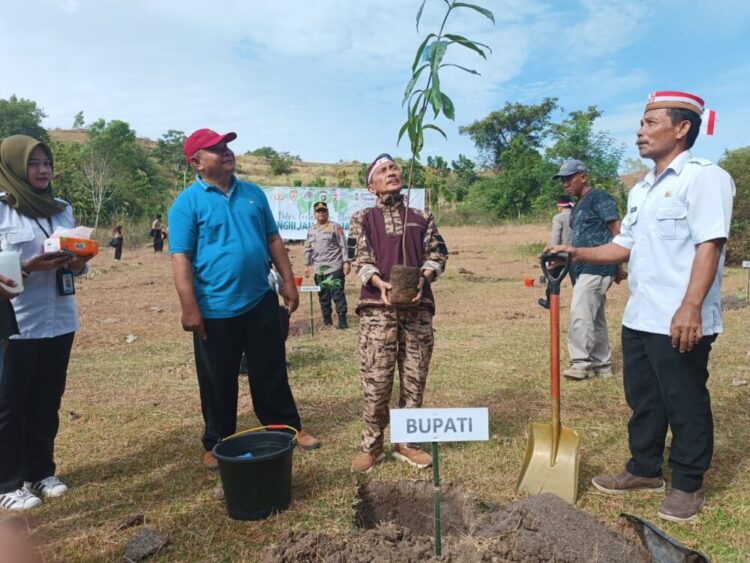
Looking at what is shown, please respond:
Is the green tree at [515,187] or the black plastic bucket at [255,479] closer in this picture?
the black plastic bucket at [255,479]

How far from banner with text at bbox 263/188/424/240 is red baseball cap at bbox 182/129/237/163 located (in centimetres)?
1551

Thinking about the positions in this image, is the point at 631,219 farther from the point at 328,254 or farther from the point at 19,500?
the point at 328,254

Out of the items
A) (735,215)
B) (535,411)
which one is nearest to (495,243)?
(735,215)

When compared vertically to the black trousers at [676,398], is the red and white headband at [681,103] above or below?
above

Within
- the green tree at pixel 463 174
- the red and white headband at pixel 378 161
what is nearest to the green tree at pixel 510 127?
the green tree at pixel 463 174

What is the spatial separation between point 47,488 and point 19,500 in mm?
175

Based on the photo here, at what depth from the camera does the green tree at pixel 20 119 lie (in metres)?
44.3

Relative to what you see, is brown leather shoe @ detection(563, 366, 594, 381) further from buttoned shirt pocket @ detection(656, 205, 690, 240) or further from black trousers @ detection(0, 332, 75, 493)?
black trousers @ detection(0, 332, 75, 493)

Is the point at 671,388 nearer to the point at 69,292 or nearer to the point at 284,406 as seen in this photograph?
the point at 284,406

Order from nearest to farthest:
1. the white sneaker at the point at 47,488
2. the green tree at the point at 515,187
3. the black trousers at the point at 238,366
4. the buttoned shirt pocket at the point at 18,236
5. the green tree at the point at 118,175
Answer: the buttoned shirt pocket at the point at 18,236 < the white sneaker at the point at 47,488 < the black trousers at the point at 238,366 < the green tree at the point at 515,187 < the green tree at the point at 118,175

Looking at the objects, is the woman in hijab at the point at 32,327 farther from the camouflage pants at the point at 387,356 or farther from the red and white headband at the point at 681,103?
the red and white headband at the point at 681,103

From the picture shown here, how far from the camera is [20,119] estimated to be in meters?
46.4

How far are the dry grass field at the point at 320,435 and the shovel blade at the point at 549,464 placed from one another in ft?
0.40

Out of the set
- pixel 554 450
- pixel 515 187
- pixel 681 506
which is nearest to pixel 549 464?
pixel 554 450
